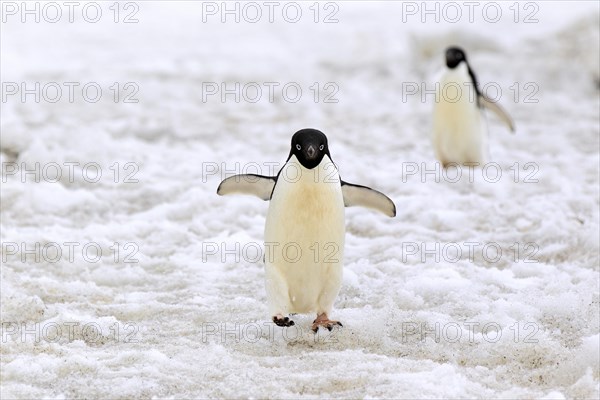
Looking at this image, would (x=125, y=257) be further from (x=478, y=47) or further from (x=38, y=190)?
(x=478, y=47)

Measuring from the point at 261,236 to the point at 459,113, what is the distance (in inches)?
88.5

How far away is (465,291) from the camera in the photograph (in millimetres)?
4152

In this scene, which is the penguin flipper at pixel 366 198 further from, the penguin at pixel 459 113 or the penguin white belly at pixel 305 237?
the penguin at pixel 459 113

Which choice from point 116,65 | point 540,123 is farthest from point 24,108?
point 540,123

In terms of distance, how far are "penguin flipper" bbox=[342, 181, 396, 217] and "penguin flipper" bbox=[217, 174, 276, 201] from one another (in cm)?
33

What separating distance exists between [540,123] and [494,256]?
151 inches

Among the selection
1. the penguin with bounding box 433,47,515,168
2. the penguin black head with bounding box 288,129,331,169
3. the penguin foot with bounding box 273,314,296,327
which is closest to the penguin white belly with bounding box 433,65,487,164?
the penguin with bounding box 433,47,515,168

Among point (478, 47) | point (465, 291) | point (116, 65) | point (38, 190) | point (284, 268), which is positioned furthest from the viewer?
point (478, 47)

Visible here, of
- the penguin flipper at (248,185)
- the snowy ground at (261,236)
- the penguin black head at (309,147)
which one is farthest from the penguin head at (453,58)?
the penguin black head at (309,147)

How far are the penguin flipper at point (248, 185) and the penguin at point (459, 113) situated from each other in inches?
124

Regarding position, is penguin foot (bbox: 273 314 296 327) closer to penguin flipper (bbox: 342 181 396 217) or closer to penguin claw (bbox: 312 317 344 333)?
penguin claw (bbox: 312 317 344 333)

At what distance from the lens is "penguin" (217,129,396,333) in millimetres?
3605

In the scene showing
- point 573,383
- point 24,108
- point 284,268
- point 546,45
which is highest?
point 546,45

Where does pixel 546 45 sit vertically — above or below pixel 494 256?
above
